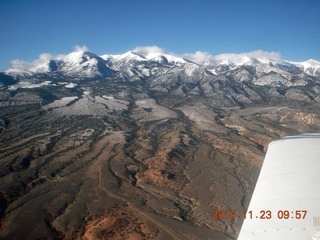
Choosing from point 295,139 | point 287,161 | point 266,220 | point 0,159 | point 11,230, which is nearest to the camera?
point 266,220

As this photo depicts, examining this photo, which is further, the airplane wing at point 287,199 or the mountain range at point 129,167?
the mountain range at point 129,167

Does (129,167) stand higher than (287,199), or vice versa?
(129,167)

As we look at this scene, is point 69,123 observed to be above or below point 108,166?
above

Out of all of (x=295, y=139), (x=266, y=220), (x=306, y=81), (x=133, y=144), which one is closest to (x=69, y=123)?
(x=133, y=144)

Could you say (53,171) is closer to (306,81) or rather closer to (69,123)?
(69,123)

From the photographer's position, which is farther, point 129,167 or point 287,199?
point 129,167

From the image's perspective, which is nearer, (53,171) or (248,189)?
(248,189)

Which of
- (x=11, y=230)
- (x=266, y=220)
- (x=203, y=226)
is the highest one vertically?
(x=203, y=226)

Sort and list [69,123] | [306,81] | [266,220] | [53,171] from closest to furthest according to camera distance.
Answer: [266,220] < [53,171] < [69,123] < [306,81]

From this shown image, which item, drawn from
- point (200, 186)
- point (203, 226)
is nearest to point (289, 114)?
point (200, 186)

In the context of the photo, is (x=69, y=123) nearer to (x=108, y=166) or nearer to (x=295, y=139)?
(x=108, y=166)

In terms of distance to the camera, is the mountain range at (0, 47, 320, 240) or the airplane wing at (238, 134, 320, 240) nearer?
the airplane wing at (238, 134, 320, 240)
